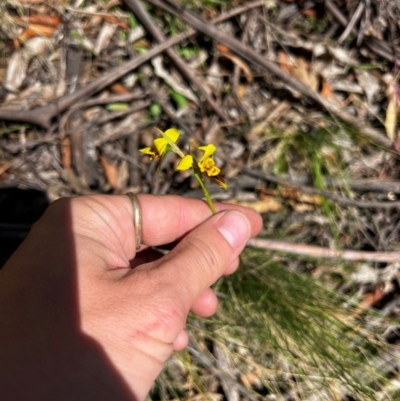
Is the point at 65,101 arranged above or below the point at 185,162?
below

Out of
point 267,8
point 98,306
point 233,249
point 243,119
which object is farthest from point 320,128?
point 98,306

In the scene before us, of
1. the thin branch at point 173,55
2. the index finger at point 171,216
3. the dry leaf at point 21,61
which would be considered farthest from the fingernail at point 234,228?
the dry leaf at point 21,61

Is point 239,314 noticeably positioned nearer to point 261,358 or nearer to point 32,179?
point 261,358

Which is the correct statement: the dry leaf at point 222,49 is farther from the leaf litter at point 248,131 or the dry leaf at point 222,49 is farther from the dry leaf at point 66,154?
the dry leaf at point 66,154

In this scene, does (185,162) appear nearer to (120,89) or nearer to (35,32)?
(120,89)

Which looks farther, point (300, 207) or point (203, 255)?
point (300, 207)

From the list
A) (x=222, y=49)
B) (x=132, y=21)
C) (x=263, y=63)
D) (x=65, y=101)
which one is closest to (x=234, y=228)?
(x=263, y=63)

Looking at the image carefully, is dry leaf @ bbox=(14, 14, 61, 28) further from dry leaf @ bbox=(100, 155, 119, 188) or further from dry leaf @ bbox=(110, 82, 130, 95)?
dry leaf @ bbox=(100, 155, 119, 188)
